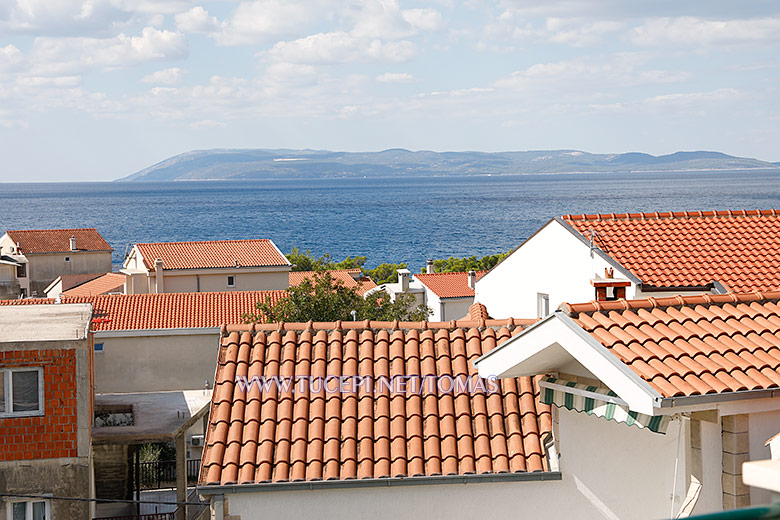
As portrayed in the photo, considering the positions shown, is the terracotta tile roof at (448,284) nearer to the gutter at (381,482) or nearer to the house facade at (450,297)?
the house facade at (450,297)

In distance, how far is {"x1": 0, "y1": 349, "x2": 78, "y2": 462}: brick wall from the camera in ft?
58.4

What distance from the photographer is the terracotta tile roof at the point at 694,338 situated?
6.98 metres

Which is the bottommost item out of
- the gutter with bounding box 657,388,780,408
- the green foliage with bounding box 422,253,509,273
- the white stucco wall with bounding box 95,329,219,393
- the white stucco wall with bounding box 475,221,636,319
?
the white stucco wall with bounding box 95,329,219,393

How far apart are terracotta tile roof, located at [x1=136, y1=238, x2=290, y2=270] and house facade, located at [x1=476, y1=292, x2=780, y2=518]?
159 feet

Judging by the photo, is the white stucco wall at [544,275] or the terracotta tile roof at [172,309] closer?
the white stucco wall at [544,275]

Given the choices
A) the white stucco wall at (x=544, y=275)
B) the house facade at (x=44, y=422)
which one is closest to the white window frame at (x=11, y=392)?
the house facade at (x=44, y=422)

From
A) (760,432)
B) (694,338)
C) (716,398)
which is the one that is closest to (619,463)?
(694,338)

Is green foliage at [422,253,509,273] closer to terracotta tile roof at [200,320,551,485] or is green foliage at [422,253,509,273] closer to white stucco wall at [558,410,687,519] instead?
terracotta tile roof at [200,320,551,485]

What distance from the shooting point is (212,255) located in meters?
57.5

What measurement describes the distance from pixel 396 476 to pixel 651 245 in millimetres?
13494

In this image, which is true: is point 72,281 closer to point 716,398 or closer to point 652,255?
point 652,255

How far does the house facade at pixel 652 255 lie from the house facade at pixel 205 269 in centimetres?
3387

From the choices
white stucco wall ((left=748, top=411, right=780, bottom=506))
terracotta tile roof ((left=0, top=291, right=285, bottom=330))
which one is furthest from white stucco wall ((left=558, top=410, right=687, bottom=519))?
terracotta tile roof ((left=0, top=291, right=285, bottom=330))

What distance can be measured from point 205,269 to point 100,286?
1196 centimetres
